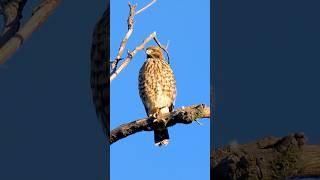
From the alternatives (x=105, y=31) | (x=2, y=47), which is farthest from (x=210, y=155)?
(x=2, y=47)

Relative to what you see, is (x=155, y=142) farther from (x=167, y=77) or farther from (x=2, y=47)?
(x=2, y=47)

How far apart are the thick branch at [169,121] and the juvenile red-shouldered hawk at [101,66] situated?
2.2 inches

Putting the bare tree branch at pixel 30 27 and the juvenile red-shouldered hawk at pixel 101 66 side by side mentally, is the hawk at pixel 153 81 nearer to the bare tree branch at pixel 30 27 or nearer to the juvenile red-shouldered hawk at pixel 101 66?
the juvenile red-shouldered hawk at pixel 101 66

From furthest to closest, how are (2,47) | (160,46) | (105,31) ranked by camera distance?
(160,46) → (105,31) → (2,47)

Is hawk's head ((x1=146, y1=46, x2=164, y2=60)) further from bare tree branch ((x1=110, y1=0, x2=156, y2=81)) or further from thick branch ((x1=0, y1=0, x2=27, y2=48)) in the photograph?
thick branch ((x1=0, y1=0, x2=27, y2=48))

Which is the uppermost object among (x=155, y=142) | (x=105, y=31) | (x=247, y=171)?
(x=105, y=31)

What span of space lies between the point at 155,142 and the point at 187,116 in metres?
0.13

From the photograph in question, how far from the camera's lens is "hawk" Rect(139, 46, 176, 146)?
181 centimetres

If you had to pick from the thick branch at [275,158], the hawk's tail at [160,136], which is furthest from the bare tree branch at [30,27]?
the thick branch at [275,158]

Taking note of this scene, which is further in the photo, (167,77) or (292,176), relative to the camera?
(167,77)

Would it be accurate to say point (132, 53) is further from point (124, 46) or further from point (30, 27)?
point (30, 27)

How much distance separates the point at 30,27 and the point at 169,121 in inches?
17.6

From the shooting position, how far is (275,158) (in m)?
1.56

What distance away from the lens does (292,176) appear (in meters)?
1.58
